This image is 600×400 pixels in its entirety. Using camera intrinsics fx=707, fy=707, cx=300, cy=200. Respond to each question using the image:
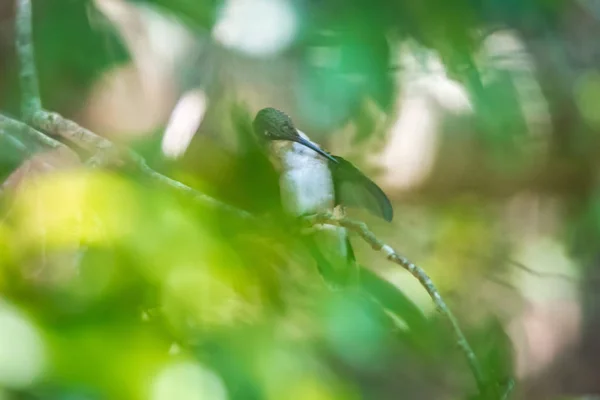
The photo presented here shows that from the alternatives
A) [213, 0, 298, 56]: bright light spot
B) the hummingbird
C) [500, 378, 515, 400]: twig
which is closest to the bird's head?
the hummingbird

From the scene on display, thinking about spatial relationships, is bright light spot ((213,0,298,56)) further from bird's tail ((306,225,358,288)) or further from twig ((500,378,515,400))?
twig ((500,378,515,400))

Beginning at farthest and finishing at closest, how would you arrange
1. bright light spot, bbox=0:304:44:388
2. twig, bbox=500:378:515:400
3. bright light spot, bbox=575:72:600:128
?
bright light spot, bbox=575:72:600:128, twig, bbox=500:378:515:400, bright light spot, bbox=0:304:44:388

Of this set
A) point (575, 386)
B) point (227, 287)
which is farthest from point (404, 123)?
point (575, 386)

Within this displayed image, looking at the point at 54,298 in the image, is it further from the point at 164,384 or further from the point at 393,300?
the point at 393,300

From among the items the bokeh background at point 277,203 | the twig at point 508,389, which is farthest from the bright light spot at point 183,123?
the twig at point 508,389

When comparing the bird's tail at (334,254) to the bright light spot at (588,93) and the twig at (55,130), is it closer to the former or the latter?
the twig at (55,130)
